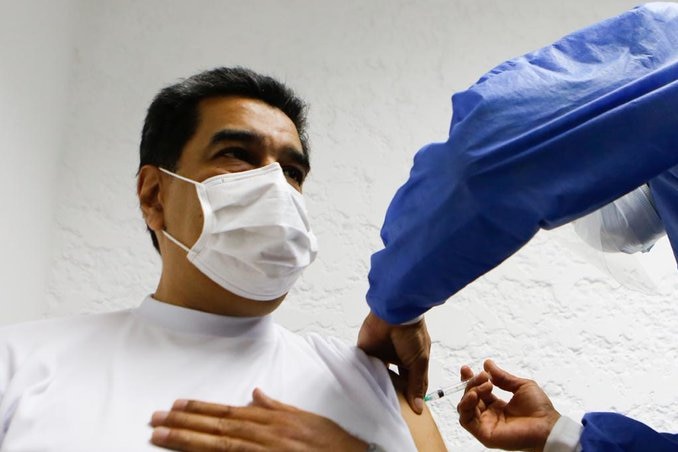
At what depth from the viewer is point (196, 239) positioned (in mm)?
1383

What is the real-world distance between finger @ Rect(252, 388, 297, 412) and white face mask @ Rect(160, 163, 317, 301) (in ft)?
0.73

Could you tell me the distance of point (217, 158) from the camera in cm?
145

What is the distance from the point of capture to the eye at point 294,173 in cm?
151

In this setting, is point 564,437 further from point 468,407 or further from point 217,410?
point 217,410

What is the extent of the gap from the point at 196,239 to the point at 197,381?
292 millimetres

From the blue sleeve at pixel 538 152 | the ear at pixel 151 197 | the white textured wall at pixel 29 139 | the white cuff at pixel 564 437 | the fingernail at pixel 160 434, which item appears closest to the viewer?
the blue sleeve at pixel 538 152

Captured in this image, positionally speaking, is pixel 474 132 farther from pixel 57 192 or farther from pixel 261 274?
pixel 57 192

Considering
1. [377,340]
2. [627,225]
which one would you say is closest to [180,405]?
[377,340]

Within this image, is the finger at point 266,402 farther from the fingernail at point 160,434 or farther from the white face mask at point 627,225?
the white face mask at point 627,225

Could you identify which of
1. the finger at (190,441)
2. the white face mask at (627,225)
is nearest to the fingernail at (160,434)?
the finger at (190,441)

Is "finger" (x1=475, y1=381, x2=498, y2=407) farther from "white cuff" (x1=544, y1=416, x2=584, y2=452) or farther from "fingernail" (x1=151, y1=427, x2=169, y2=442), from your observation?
"fingernail" (x1=151, y1=427, x2=169, y2=442)

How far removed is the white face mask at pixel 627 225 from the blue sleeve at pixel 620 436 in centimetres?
34

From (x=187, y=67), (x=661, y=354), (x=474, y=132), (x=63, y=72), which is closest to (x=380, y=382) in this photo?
(x=474, y=132)

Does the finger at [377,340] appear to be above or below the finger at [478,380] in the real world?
above
